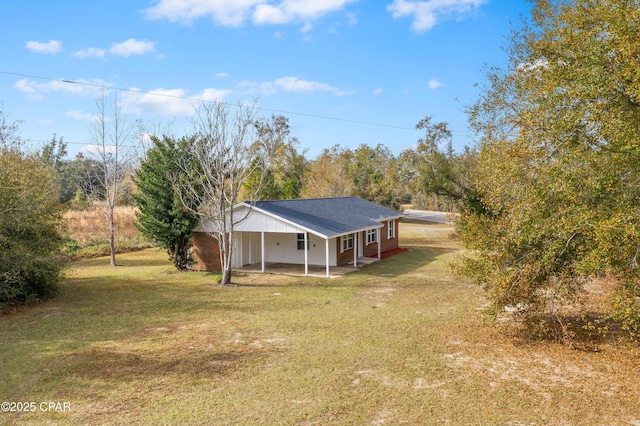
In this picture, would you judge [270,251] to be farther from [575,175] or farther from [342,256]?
[575,175]

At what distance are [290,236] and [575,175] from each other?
16965mm

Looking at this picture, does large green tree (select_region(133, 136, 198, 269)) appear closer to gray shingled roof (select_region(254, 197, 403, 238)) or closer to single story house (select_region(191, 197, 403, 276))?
single story house (select_region(191, 197, 403, 276))

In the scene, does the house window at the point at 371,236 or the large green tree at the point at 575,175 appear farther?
the house window at the point at 371,236

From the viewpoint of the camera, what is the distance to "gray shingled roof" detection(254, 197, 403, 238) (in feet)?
69.4

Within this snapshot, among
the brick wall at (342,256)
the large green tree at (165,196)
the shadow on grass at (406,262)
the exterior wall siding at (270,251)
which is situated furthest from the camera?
the brick wall at (342,256)

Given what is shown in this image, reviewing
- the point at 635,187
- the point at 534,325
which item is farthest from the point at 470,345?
the point at 635,187

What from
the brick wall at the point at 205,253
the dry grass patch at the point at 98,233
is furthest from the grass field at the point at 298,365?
the dry grass patch at the point at 98,233

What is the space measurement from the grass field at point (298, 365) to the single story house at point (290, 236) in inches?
202

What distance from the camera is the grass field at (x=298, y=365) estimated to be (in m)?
7.35

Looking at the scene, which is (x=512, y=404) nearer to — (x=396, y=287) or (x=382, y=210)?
(x=396, y=287)

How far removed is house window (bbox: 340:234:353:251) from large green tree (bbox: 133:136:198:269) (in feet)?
24.1

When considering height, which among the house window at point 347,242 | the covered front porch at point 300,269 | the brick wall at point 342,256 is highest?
the house window at point 347,242

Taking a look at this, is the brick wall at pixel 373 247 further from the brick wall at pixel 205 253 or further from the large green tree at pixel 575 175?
the large green tree at pixel 575 175

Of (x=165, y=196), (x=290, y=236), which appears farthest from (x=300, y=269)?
(x=165, y=196)
